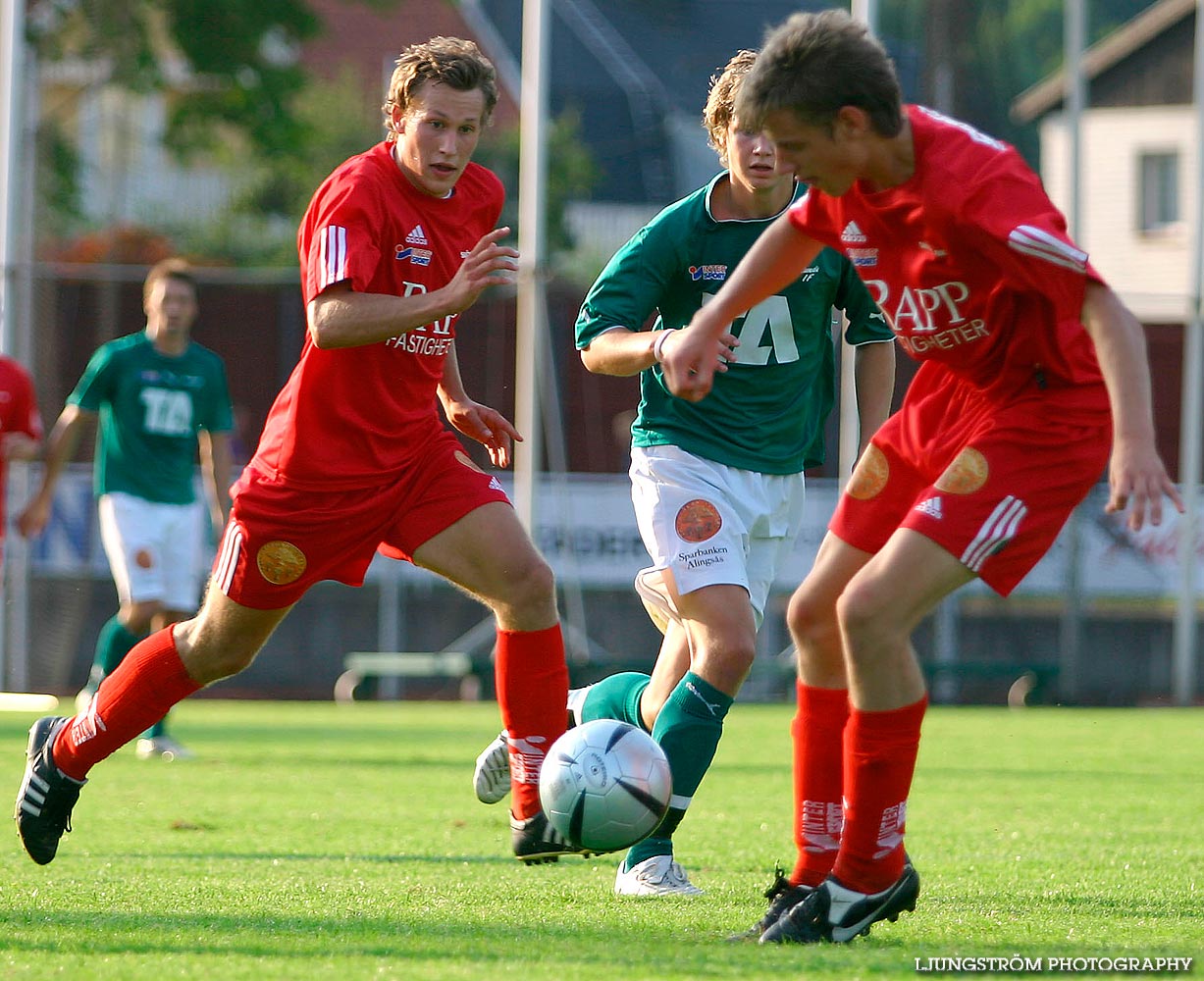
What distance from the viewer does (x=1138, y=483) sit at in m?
3.50

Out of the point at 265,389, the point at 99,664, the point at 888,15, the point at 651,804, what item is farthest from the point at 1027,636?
the point at 651,804

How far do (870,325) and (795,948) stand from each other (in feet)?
7.40

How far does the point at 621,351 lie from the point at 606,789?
1.14 meters

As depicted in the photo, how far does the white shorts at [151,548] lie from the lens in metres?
9.88

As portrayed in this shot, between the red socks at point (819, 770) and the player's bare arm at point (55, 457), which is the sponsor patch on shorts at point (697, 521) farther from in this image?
the player's bare arm at point (55, 457)

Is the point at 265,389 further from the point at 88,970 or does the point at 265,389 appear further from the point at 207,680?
the point at 88,970

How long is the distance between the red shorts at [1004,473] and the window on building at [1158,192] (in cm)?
2309

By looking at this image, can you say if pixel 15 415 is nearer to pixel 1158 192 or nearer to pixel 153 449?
pixel 153 449

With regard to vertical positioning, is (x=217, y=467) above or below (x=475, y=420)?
below

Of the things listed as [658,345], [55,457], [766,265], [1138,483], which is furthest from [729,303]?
[55,457]

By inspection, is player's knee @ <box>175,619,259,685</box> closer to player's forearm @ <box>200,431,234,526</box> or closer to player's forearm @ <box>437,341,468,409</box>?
player's forearm @ <box>437,341,468,409</box>

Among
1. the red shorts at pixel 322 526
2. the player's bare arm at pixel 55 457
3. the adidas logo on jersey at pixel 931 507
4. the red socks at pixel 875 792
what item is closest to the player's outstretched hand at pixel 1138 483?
the adidas logo on jersey at pixel 931 507

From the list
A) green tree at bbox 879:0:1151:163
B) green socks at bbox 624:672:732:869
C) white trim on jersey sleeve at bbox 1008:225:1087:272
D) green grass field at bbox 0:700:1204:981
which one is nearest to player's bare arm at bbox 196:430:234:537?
green grass field at bbox 0:700:1204:981

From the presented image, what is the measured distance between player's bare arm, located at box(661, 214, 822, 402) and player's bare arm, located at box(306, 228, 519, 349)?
2.20 ft
